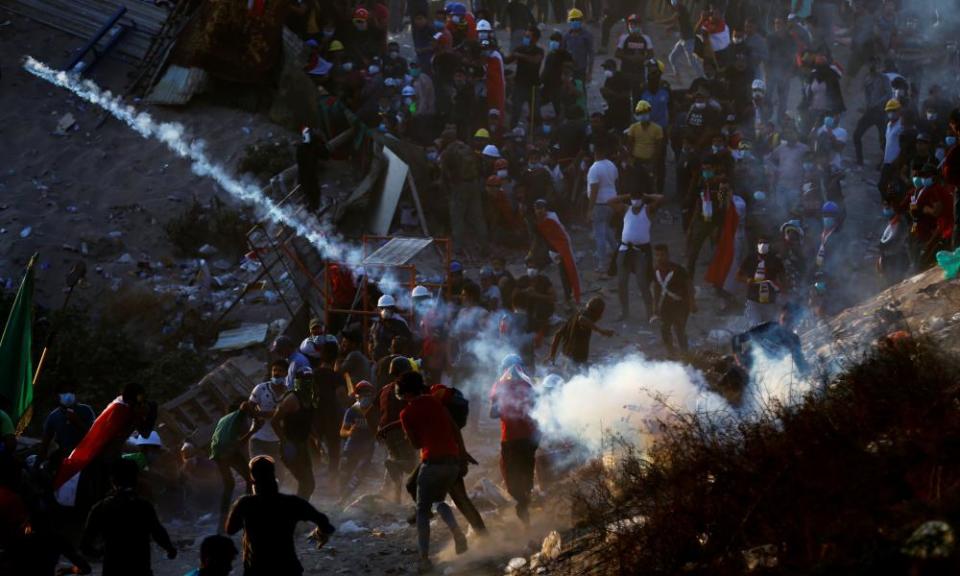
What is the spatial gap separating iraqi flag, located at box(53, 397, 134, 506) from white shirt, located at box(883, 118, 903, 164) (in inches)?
475

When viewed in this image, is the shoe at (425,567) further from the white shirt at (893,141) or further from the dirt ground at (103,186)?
the white shirt at (893,141)

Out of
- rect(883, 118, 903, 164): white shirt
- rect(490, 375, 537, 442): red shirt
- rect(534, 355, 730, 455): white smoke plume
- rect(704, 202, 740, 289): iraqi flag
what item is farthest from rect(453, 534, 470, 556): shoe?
rect(883, 118, 903, 164): white shirt

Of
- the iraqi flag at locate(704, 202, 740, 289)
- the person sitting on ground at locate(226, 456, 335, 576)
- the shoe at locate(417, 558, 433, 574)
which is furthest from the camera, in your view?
the iraqi flag at locate(704, 202, 740, 289)

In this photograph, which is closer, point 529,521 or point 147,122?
point 529,521

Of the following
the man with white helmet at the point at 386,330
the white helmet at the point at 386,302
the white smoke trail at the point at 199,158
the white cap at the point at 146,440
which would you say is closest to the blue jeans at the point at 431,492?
the white cap at the point at 146,440

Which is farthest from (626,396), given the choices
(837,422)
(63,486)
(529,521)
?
(63,486)

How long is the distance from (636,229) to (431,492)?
7410 millimetres

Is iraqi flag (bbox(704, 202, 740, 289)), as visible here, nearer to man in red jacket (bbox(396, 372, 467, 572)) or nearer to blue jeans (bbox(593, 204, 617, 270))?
blue jeans (bbox(593, 204, 617, 270))

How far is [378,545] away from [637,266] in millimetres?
6710

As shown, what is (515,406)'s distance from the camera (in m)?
11.5

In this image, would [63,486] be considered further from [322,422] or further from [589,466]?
[589,466]

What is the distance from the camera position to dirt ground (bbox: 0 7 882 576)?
19.4 metres

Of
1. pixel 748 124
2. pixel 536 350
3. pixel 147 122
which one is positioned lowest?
pixel 536 350

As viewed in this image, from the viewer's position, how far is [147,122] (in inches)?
899
